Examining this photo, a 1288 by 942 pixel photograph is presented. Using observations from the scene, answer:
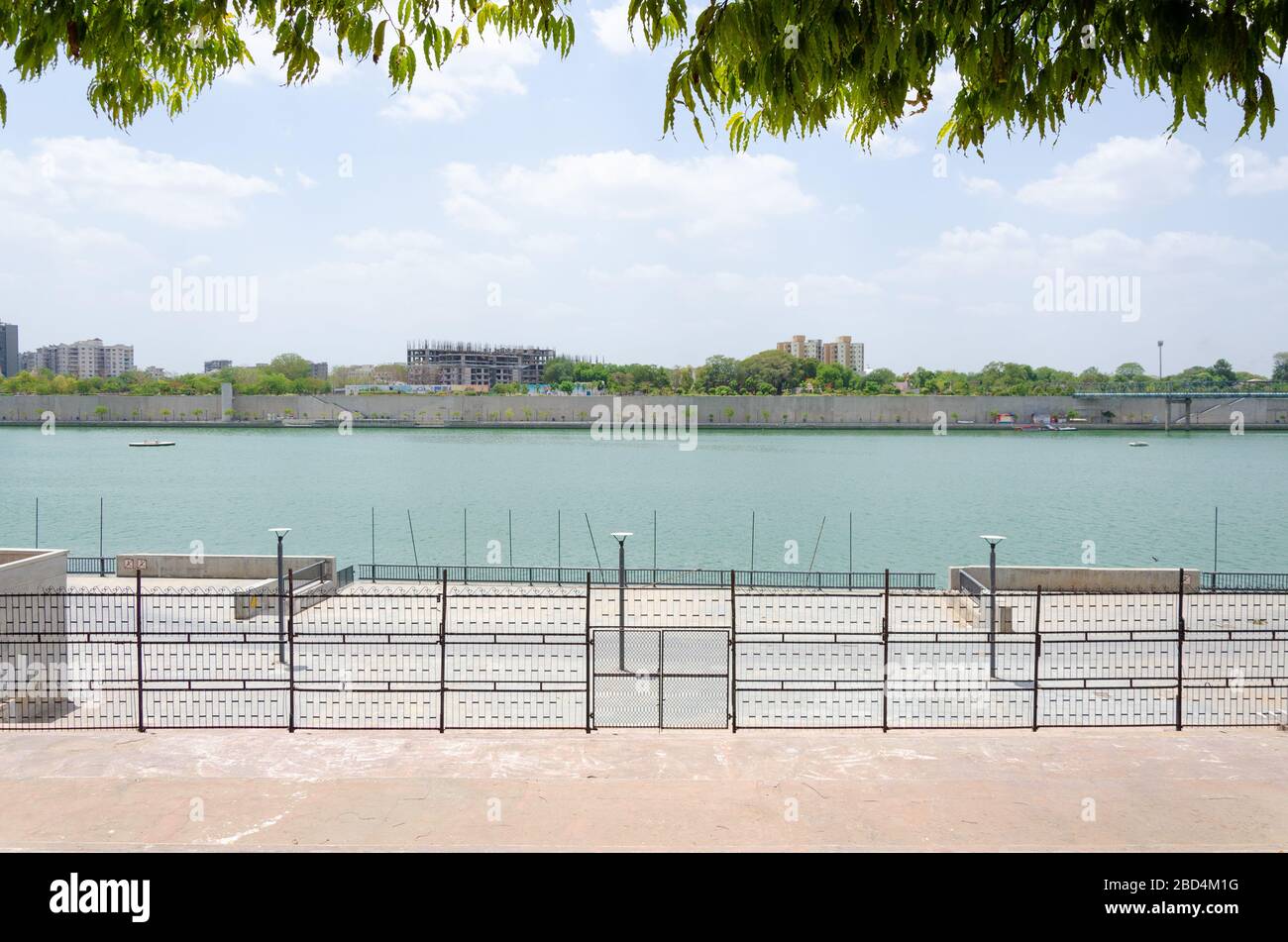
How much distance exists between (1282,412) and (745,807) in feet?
476

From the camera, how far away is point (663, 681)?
12.3 m

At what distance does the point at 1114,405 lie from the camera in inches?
5241

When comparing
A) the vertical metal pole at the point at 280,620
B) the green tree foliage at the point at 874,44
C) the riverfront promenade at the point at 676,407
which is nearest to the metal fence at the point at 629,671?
the vertical metal pole at the point at 280,620

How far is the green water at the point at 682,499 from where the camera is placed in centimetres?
4259

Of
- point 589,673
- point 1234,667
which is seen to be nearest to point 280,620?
point 589,673

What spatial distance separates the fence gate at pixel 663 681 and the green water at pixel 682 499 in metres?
20.2

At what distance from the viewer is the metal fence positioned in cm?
1129

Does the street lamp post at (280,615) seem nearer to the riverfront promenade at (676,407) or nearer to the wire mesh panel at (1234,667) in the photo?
the wire mesh panel at (1234,667)

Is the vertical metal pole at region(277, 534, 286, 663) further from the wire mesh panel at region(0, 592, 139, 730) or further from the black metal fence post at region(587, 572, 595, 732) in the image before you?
the black metal fence post at region(587, 572, 595, 732)

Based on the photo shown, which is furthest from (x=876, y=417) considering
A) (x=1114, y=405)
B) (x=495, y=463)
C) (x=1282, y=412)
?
(x=495, y=463)

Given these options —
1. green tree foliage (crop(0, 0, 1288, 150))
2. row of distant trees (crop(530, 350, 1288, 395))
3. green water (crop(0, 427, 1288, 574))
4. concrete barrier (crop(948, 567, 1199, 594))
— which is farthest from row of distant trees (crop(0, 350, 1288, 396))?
green tree foliage (crop(0, 0, 1288, 150))

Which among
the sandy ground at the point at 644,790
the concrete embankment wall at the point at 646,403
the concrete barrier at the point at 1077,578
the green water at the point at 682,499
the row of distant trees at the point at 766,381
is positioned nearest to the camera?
the sandy ground at the point at 644,790

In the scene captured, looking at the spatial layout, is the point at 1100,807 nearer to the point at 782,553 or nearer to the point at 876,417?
the point at 782,553

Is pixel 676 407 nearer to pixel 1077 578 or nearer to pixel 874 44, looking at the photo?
pixel 1077 578
